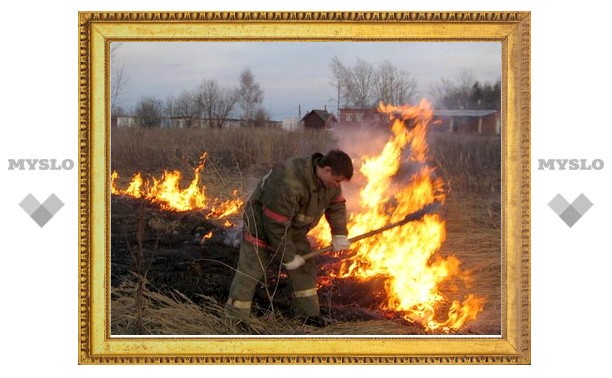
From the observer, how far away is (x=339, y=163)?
7242 millimetres

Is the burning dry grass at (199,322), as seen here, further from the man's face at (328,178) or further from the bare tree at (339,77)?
the bare tree at (339,77)

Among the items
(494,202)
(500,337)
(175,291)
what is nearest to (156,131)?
(175,291)

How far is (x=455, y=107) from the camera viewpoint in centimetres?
732

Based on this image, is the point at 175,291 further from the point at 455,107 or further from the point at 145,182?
the point at 455,107

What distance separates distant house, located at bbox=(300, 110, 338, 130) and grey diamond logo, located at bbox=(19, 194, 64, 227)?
2243 mm

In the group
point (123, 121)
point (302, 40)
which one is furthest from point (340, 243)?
point (123, 121)

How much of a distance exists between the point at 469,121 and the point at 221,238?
2.44 m

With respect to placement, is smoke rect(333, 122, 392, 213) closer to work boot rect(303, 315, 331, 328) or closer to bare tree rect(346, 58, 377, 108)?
bare tree rect(346, 58, 377, 108)

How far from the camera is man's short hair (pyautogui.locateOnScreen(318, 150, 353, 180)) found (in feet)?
23.7

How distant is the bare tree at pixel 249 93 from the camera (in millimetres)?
7223
